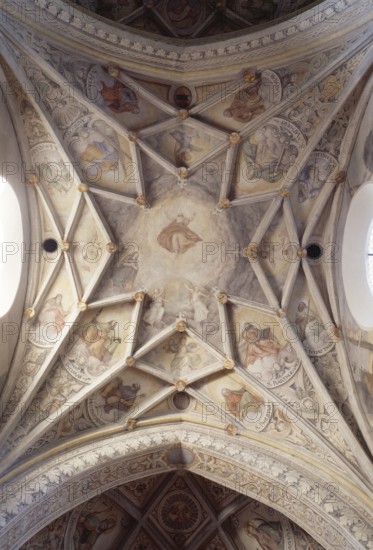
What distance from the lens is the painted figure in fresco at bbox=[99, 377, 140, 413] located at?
55.2ft

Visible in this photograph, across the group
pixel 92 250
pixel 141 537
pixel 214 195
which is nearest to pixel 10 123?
pixel 92 250

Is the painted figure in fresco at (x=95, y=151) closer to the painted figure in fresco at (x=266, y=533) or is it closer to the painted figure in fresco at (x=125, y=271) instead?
the painted figure in fresco at (x=125, y=271)

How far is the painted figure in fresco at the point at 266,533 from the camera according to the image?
663 inches

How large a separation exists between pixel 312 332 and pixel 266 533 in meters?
4.24

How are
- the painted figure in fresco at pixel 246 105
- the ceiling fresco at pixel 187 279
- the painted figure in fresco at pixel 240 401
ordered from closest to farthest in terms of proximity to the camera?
1. the ceiling fresco at pixel 187 279
2. the painted figure in fresco at pixel 246 105
3. the painted figure in fresco at pixel 240 401

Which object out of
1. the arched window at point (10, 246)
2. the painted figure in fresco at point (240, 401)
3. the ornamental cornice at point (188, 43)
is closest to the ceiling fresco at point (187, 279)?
the painted figure in fresco at point (240, 401)

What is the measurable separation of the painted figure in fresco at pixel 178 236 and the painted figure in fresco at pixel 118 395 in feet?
9.79

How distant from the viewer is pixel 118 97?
16.4 metres

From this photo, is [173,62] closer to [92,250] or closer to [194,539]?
[92,250]

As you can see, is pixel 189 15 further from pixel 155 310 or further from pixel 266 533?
pixel 266 533

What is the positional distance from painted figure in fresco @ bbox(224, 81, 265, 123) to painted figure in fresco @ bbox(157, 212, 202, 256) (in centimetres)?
233

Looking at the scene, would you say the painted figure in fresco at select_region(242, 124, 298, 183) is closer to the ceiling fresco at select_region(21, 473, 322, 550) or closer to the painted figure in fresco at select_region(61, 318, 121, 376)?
the painted figure in fresco at select_region(61, 318, 121, 376)

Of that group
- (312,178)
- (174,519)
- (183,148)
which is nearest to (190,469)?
(174,519)

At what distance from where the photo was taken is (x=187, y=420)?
16812mm
